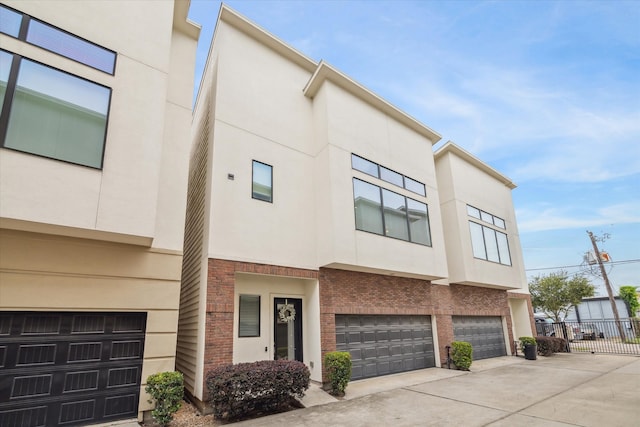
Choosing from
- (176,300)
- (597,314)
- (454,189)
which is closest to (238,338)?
(176,300)

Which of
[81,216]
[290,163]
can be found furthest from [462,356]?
[81,216]

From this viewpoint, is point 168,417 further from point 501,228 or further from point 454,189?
point 501,228

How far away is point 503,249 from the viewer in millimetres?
16875

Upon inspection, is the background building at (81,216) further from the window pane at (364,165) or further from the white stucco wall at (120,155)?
the window pane at (364,165)

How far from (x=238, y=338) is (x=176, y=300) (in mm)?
2141

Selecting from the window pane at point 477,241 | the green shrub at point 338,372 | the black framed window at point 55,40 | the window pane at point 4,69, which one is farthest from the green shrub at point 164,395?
the window pane at point 477,241

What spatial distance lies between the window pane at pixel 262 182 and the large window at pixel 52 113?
12.7 ft

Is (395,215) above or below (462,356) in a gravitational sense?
above

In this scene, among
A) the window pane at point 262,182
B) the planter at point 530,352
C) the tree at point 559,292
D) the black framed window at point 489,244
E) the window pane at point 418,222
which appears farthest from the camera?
the tree at point 559,292

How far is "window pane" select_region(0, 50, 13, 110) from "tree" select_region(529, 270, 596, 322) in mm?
30062

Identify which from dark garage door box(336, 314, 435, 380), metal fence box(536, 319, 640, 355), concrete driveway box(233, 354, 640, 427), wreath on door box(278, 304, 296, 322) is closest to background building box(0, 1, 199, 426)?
concrete driveway box(233, 354, 640, 427)

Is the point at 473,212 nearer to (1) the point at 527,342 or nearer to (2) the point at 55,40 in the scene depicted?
(1) the point at 527,342

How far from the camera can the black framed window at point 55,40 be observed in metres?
5.64

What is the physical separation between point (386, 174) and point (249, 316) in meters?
6.85
